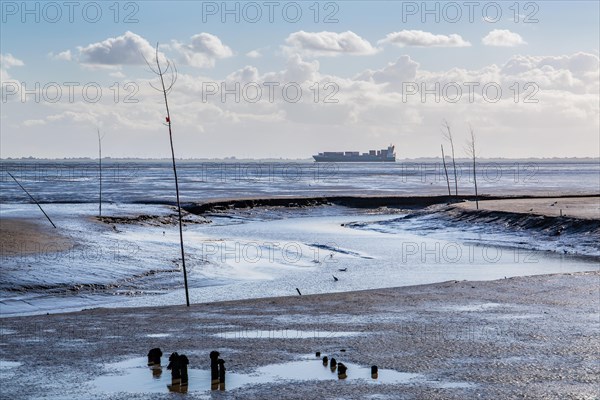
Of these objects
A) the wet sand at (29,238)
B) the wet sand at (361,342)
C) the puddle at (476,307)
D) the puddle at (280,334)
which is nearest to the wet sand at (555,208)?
the wet sand at (361,342)

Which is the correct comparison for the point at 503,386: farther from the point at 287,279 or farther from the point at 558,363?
the point at 287,279

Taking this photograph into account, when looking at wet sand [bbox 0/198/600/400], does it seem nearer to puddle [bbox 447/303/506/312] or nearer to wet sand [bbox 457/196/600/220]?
puddle [bbox 447/303/506/312]

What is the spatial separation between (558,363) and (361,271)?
14.9 m

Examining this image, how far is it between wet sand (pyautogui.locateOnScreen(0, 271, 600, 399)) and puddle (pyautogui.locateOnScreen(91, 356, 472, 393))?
150mm

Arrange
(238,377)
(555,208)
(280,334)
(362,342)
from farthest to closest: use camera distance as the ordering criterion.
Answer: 1. (555,208)
2. (280,334)
3. (362,342)
4. (238,377)

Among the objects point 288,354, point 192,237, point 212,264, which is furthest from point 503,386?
point 192,237

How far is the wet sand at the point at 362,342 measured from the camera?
1050 cm

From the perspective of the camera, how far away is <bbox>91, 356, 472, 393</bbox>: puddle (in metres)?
10.6

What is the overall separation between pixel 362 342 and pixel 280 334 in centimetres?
148

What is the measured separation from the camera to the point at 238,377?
11055 mm

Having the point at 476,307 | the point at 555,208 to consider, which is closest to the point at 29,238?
the point at 476,307

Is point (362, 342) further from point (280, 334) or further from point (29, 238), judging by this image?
point (29, 238)

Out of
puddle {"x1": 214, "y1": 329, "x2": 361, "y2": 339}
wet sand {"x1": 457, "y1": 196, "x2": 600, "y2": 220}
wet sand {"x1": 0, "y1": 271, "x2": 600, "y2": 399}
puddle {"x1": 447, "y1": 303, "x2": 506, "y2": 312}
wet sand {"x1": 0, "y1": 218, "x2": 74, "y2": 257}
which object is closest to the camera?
wet sand {"x1": 0, "y1": 271, "x2": 600, "y2": 399}

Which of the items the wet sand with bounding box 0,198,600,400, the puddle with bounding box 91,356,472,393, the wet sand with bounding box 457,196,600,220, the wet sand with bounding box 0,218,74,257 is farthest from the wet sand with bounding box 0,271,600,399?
the wet sand with bounding box 457,196,600,220
